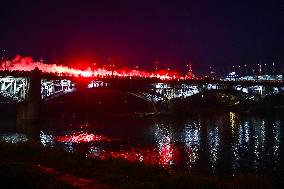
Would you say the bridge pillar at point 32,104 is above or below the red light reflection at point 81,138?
above

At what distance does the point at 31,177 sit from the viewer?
1617cm

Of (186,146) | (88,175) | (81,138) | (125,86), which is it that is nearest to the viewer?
(88,175)

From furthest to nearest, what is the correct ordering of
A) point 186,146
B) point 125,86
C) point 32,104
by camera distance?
point 125,86
point 32,104
point 186,146

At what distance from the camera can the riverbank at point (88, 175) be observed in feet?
52.7

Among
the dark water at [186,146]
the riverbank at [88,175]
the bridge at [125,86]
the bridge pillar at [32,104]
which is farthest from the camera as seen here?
the bridge at [125,86]

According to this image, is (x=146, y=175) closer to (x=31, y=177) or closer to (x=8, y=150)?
(x=31, y=177)

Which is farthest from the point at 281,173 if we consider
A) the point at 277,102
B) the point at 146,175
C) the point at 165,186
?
the point at 277,102

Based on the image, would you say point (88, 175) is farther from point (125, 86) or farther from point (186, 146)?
point (125, 86)

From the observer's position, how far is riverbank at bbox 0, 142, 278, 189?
52.7 ft

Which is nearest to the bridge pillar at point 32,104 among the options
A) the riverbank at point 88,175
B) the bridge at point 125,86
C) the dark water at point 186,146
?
the bridge at point 125,86

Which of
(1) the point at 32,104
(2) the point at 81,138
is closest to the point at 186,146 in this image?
(2) the point at 81,138

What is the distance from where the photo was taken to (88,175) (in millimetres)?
20000

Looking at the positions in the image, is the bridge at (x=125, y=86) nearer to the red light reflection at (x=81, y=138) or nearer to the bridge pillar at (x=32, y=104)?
the bridge pillar at (x=32, y=104)

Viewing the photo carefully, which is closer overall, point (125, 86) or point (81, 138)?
point (81, 138)
